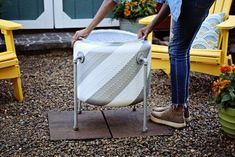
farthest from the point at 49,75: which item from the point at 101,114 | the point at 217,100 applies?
the point at 217,100

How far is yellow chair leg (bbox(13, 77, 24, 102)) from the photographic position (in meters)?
3.66

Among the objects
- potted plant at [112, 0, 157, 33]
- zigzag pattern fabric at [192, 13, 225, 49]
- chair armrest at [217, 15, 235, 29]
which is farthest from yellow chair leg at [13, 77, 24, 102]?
potted plant at [112, 0, 157, 33]

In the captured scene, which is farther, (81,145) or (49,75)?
(49,75)

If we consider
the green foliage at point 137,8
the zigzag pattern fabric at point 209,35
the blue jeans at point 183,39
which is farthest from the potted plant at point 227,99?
the green foliage at point 137,8

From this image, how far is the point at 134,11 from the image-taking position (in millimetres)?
5309

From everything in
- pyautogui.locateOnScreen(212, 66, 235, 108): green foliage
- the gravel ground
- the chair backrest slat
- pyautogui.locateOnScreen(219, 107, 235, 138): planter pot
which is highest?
the chair backrest slat

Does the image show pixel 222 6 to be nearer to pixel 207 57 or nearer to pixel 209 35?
pixel 209 35

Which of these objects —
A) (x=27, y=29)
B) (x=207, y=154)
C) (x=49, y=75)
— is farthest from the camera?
A: (x=27, y=29)

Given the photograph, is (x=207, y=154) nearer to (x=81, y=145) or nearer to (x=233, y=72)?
(x=233, y=72)

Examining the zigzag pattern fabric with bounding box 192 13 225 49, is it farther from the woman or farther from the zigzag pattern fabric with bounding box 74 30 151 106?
the zigzag pattern fabric with bounding box 74 30 151 106

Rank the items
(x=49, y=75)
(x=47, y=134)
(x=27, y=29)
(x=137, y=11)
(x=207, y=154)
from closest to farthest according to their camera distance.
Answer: (x=207, y=154), (x=47, y=134), (x=49, y=75), (x=137, y=11), (x=27, y=29)

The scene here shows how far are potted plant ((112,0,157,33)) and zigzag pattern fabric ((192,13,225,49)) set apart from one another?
1.16 metres

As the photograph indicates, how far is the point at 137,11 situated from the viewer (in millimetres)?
5293

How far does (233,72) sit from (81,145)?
1132 millimetres
